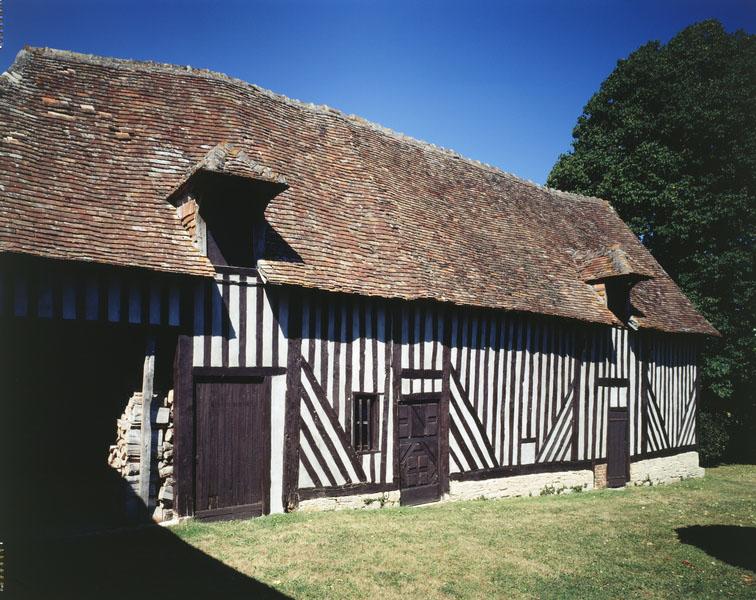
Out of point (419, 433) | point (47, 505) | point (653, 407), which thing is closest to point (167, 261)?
point (47, 505)

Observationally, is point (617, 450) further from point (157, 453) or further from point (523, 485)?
point (157, 453)

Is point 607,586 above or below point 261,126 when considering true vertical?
below

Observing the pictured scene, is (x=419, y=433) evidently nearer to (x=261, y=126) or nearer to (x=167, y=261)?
(x=167, y=261)

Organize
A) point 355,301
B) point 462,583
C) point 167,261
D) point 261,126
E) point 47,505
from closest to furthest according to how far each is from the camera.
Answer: point 462,583, point 167,261, point 47,505, point 355,301, point 261,126

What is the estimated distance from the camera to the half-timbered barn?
832 cm

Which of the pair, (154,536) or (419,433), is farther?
(419,433)

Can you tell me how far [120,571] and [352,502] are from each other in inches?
172

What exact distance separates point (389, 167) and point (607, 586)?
10.1 metres

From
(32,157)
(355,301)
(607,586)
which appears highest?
(32,157)

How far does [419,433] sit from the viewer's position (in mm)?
11062

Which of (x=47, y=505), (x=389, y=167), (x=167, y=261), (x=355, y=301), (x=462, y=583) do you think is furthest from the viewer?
(x=389, y=167)

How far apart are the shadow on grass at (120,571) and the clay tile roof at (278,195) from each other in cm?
360

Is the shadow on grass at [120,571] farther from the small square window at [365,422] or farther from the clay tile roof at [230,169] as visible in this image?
the clay tile roof at [230,169]

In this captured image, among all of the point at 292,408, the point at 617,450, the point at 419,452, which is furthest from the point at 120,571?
the point at 617,450
